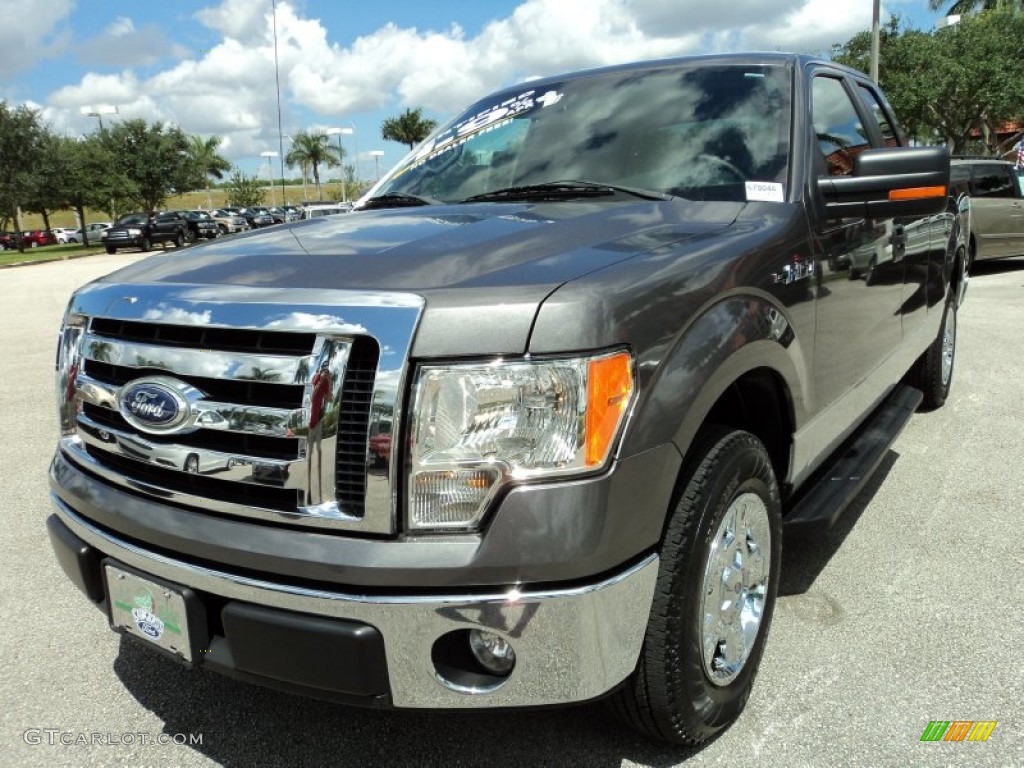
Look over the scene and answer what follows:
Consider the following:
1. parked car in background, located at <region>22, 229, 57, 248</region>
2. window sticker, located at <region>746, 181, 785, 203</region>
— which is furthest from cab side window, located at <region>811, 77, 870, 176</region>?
parked car in background, located at <region>22, 229, 57, 248</region>

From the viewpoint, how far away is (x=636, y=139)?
288cm

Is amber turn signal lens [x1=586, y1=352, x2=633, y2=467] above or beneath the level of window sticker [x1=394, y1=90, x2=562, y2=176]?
beneath

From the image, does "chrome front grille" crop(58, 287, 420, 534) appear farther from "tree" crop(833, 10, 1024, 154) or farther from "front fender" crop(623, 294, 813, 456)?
"tree" crop(833, 10, 1024, 154)

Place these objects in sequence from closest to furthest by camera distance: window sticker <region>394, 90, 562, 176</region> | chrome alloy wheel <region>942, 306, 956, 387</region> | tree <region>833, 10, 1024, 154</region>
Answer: window sticker <region>394, 90, 562, 176</region> → chrome alloy wheel <region>942, 306, 956, 387</region> → tree <region>833, 10, 1024, 154</region>

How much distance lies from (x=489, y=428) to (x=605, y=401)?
0.24m

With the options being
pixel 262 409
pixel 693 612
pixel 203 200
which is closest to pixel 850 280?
pixel 693 612

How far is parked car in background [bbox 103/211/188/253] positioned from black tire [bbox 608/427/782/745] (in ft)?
114

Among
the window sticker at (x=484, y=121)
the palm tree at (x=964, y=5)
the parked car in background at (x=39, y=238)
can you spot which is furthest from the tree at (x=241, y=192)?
the window sticker at (x=484, y=121)

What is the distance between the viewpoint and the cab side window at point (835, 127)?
2990mm

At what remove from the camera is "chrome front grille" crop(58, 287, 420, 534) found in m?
1.67

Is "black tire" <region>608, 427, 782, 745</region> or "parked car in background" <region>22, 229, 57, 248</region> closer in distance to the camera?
"black tire" <region>608, 427, 782, 745</region>

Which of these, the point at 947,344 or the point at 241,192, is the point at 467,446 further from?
the point at 241,192

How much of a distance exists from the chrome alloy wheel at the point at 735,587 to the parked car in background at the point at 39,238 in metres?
51.7

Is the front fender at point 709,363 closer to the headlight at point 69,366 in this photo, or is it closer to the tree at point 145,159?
the headlight at point 69,366
